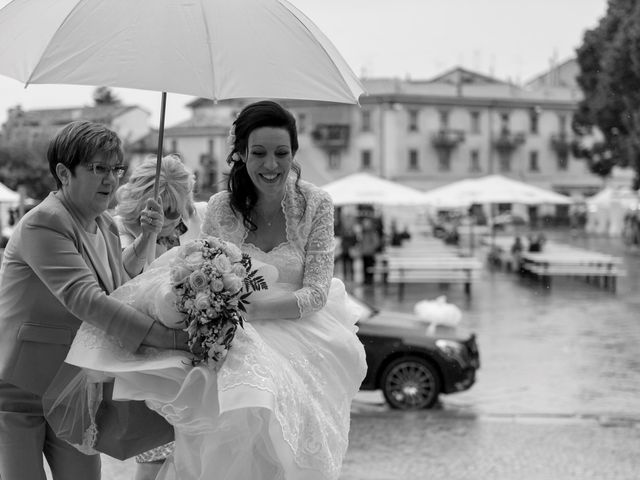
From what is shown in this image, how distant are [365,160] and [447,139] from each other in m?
7.33

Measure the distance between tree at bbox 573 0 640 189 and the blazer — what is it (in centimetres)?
4468

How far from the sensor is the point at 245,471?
3.39 m

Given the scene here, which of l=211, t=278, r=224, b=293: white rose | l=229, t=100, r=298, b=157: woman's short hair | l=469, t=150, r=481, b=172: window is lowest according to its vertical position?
l=211, t=278, r=224, b=293: white rose

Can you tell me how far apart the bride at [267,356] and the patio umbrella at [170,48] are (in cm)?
16

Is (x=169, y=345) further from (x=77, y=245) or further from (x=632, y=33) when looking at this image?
(x=632, y=33)

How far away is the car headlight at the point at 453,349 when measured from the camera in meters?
11.5

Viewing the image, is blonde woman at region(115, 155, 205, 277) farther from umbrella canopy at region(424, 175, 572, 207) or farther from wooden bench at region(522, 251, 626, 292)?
umbrella canopy at region(424, 175, 572, 207)

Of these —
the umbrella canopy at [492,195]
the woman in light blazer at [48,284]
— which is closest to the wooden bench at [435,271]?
the umbrella canopy at [492,195]

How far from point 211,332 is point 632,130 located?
49.4m

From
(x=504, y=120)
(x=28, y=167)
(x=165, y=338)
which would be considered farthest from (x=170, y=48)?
(x=504, y=120)

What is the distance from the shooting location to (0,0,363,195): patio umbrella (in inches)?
140

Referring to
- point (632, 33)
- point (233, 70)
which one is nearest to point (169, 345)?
point (233, 70)

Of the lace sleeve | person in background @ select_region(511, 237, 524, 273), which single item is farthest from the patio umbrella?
person in background @ select_region(511, 237, 524, 273)

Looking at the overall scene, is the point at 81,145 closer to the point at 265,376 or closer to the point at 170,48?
the point at 170,48
